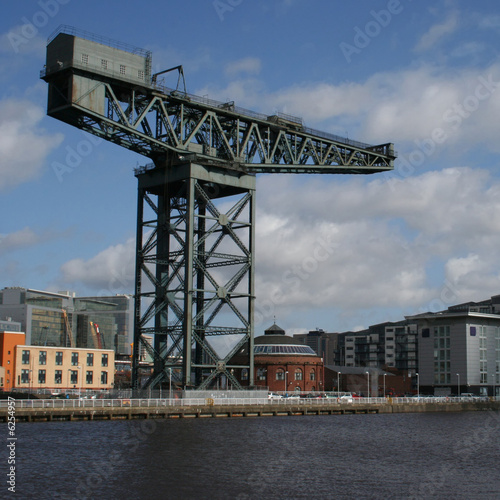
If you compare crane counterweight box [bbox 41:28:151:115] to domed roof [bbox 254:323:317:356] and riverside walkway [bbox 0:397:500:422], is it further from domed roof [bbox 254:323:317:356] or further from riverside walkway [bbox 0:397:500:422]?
domed roof [bbox 254:323:317:356]

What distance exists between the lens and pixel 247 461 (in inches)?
1762

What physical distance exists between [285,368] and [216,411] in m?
53.3

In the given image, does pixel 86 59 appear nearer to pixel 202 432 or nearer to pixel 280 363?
pixel 202 432

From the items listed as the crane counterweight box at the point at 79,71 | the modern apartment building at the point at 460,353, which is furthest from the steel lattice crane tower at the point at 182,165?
the modern apartment building at the point at 460,353

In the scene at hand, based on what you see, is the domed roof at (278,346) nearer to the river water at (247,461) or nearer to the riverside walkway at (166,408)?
the riverside walkway at (166,408)

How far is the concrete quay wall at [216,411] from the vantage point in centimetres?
6550

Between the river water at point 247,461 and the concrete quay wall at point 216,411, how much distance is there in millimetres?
1439

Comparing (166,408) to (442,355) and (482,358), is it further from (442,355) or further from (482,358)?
(482,358)

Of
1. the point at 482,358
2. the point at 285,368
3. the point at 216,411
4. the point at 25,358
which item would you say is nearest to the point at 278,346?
the point at 285,368

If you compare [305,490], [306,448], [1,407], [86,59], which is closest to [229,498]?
[305,490]

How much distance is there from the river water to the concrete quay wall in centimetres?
144

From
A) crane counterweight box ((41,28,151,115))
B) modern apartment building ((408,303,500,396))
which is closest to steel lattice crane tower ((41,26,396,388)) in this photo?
crane counterweight box ((41,28,151,115))

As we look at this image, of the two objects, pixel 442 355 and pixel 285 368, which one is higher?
pixel 442 355

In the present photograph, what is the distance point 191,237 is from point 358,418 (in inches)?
1095
